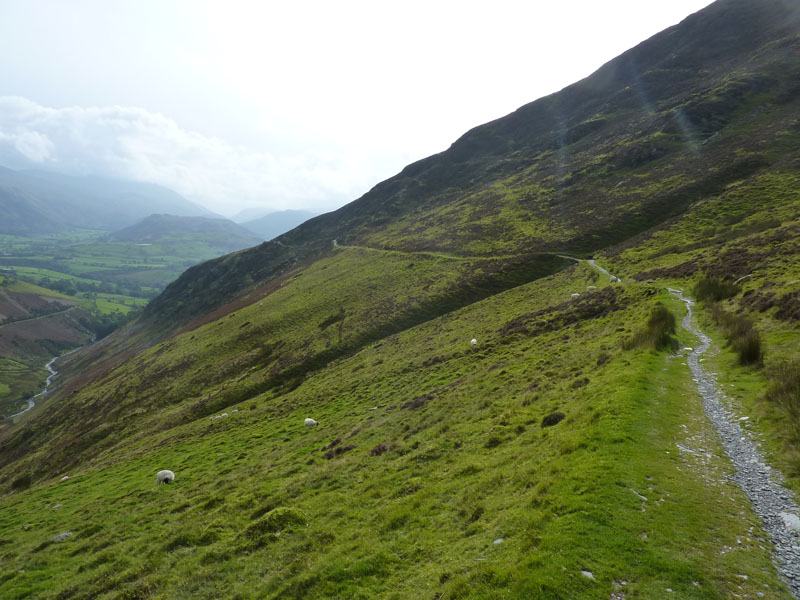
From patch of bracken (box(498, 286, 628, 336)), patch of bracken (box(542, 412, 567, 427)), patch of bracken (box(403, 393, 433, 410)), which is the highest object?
patch of bracken (box(542, 412, 567, 427))

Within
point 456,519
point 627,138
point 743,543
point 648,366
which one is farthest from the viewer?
point 627,138

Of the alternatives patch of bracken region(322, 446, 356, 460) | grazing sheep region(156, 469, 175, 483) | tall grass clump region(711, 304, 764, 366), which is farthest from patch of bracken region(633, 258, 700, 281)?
grazing sheep region(156, 469, 175, 483)

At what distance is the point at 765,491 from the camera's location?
10.3 metres

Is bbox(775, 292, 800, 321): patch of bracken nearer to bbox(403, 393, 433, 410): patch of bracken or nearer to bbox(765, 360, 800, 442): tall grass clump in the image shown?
bbox(765, 360, 800, 442): tall grass clump

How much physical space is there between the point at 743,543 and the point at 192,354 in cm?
8478

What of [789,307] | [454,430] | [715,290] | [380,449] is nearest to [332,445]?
[380,449]

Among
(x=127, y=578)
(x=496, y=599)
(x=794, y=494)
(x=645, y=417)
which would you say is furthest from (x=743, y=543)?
(x=127, y=578)

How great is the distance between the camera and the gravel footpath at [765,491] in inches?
316

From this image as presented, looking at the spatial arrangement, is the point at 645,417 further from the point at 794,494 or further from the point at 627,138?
the point at 627,138

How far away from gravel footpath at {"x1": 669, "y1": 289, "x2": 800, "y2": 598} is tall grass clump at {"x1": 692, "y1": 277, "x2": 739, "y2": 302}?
20.7 meters

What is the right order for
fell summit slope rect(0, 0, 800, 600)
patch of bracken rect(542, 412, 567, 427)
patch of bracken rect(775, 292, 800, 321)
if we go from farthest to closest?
1. patch of bracken rect(775, 292, 800, 321)
2. patch of bracken rect(542, 412, 567, 427)
3. fell summit slope rect(0, 0, 800, 600)

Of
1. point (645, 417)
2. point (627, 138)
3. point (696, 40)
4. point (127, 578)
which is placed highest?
point (696, 40)

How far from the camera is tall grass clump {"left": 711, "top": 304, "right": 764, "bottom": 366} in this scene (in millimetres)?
19516

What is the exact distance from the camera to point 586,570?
26.8 ft
